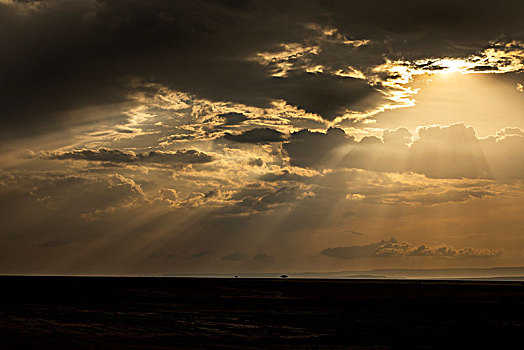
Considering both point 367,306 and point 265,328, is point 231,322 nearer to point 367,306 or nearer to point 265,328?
point 265,328

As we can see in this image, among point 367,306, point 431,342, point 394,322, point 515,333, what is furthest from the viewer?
point 367,306

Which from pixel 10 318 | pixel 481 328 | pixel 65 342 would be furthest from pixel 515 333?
pixel 10 318

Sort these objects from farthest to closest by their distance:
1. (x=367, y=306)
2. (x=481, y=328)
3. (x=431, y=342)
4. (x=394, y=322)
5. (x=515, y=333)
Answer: (x=367, y=306)
(x=394, y=322)
(x=481, y=328)
(x=515, y=333)
(x=431, y=342)

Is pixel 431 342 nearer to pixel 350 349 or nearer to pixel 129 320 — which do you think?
pixel 350 349

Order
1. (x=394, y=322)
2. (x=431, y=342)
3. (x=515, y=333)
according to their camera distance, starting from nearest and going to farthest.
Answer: (x=431, y=342), (x=515, y=333), (x=394, y=322)

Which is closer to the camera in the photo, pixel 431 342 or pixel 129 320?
pixel 431 342

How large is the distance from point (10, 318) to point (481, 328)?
3825cm

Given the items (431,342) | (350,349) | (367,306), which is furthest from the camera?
(367,306)

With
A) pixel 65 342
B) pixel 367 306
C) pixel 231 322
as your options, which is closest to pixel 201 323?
pixel 231 322

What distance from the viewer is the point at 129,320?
48.1m

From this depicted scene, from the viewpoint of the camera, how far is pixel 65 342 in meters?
34.3

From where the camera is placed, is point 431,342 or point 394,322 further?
point 394,322

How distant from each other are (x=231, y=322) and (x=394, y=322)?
554 inches

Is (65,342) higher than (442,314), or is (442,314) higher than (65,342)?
(65,342)
